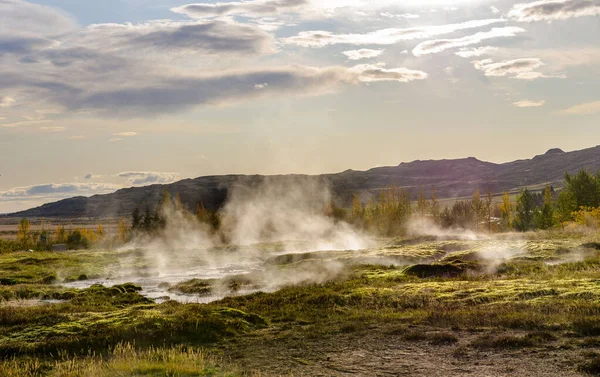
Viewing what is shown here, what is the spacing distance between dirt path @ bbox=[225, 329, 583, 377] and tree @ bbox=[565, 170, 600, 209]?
101m

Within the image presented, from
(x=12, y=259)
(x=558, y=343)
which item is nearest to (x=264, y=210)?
(x=12, y=259)

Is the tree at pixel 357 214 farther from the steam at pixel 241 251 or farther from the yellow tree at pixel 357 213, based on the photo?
the steam at pixel 241 251

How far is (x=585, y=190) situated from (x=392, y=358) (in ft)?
352

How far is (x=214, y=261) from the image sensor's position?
287 feet

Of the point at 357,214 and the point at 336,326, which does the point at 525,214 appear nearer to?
the point at 357,214

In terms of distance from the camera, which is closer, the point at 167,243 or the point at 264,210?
the point at 167,243

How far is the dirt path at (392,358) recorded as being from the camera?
19.1m

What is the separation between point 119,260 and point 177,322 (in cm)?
6395

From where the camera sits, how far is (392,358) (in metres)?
21.2

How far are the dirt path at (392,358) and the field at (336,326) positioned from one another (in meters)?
0.07

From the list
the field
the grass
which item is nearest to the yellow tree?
the field

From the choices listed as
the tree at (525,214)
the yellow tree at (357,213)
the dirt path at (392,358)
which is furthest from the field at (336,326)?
the yellow tree at (357,213)

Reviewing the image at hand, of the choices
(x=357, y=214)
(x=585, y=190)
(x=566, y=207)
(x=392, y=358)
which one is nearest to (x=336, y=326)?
(x=392, y=358)

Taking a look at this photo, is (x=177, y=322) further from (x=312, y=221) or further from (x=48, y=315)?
(x=312, y=221)
